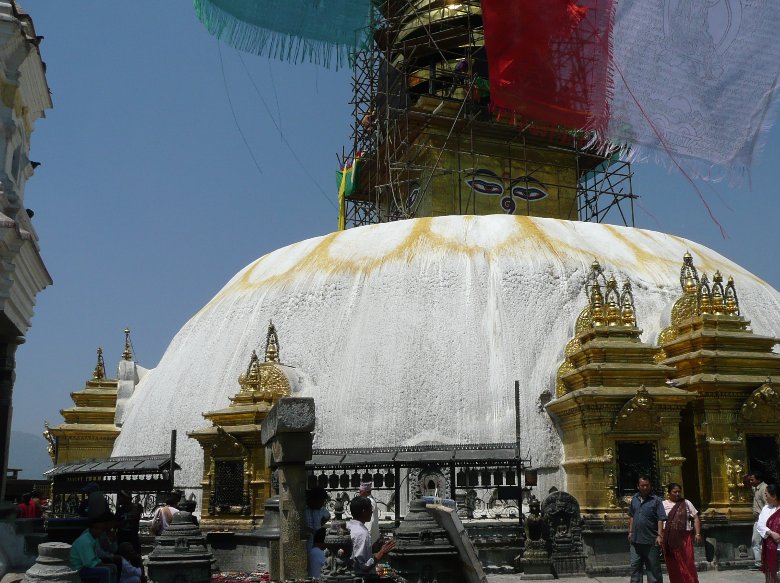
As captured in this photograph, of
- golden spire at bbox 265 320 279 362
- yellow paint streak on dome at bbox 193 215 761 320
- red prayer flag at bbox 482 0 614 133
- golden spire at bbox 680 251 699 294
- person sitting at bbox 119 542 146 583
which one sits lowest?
person sitting at bbox 119 542 146 583

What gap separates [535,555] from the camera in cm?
1323

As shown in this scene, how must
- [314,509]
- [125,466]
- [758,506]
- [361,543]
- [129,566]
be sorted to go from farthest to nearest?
[125,466], [758,506], [314,509], [129,566], [361,543]

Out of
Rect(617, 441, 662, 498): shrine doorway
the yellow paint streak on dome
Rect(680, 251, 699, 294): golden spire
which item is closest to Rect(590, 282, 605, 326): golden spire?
Rect(680, 251, 699, 294): golden spire

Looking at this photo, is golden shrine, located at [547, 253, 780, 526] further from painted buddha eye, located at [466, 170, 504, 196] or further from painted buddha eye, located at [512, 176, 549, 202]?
painted buddha eye, located at [512, 176, 549, 202]

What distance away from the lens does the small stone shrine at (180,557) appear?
436 inches

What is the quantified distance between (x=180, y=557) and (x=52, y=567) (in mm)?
4765

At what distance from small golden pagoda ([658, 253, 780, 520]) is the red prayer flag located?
4912 millimetres

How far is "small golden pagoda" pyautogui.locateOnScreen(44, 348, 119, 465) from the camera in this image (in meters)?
21.8

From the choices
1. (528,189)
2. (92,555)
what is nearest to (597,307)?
(92,555)

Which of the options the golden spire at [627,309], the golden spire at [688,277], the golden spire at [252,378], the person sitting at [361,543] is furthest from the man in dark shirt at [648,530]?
the golden spire at [252,378]

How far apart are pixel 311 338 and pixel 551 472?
5.90 metres

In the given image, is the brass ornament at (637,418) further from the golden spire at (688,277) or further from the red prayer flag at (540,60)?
the red prayer flag at (540,60)

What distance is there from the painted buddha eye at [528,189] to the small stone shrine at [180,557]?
18880mm

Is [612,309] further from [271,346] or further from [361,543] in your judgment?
[361,543]
